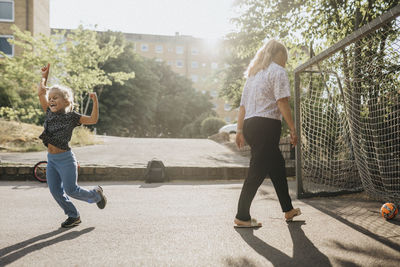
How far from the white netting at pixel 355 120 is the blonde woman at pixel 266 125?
5.04ft

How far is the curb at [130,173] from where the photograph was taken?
20.0 ft

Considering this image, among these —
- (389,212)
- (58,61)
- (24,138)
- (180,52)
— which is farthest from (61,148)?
(180,52)

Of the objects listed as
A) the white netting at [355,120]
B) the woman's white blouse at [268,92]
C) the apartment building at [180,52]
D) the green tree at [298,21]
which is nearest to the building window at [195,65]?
the apartment building at [180,52]

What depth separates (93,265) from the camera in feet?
7.26

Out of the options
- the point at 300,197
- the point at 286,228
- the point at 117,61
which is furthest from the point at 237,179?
the point at 117,61

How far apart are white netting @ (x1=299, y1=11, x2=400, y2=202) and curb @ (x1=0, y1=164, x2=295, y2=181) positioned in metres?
1.75

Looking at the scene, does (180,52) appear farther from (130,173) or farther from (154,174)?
(154,174)

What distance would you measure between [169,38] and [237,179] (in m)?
63.8

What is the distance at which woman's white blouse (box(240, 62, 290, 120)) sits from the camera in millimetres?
3105

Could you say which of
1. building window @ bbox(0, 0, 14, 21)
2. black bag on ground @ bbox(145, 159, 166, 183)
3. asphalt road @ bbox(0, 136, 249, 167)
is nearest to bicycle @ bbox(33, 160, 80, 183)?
asphalt road @ bbox(0, 136, 249, 167)

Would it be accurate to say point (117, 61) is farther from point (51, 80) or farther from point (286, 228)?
point (286, 228)

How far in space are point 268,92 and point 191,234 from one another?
5.02 ft

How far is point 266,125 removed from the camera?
3125mm

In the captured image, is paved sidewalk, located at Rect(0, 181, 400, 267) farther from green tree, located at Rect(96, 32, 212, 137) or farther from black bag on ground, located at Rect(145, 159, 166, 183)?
green tree, located at Rect(96, 32, 212, 137)
